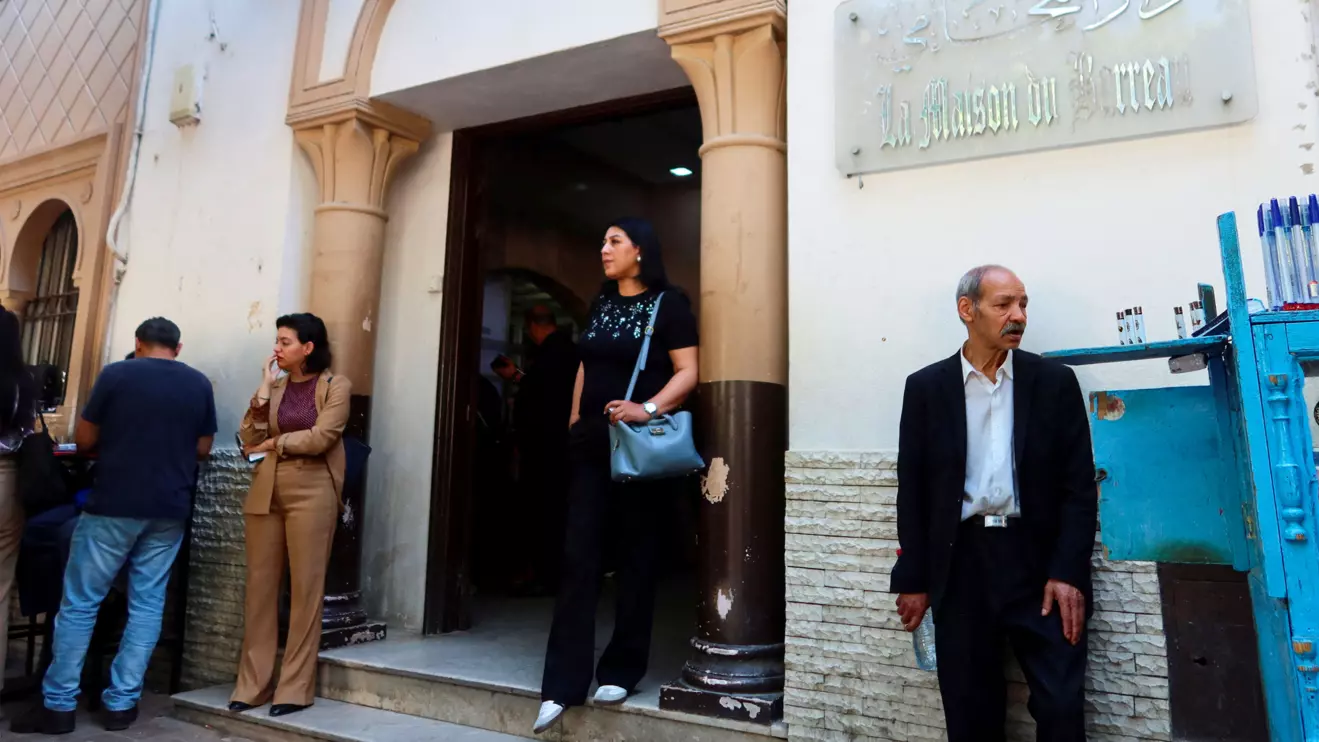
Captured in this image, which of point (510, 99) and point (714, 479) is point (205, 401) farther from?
point (714, 479)

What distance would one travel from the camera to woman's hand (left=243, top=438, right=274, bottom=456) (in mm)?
3898

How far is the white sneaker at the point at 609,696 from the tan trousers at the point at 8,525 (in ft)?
8.60

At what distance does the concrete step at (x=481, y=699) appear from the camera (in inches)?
122

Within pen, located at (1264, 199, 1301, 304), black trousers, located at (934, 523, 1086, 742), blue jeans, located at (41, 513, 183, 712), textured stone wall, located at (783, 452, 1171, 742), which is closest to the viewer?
pen, located at (1264, 199, 1301, 304)

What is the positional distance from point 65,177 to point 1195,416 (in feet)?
23.3

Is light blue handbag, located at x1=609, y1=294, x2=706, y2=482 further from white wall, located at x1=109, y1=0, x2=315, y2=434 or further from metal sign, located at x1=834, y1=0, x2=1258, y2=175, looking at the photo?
white wall, located at x1=109, y1=0, x2=315, y2=434

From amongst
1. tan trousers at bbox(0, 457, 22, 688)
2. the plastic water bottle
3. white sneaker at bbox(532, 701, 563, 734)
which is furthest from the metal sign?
tan trousers at bbox(0, 457, 22, 688)

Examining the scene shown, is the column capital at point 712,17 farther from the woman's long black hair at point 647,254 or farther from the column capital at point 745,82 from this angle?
the woman's long black hair at point 647,254

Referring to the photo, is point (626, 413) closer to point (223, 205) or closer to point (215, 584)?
point (215, 584)

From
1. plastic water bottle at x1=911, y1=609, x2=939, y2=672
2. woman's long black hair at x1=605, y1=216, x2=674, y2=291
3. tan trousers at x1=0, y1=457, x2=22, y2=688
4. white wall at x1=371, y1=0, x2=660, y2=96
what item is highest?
white wall at x1=371, y1=0, x2=660, y2=96

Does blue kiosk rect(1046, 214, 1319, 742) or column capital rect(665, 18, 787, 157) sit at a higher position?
column capital rect(665, 18, 787, 157)

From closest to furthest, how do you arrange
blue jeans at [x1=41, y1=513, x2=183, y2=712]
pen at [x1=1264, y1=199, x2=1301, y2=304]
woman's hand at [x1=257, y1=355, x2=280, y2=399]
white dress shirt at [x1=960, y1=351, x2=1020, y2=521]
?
1. pen at [x1=1264, y1=199, x2=1301, y2=304]
2. white dress shirt at [x1=960, y1=351, x2=1020, y2=521]
3. blue jeans at [x1=41, y1=513, x2=183, y2=712]
4. woman's hand at [x1=257, y1=355, x2=280, y2=399]

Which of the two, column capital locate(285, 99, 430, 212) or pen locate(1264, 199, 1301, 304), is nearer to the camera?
pen locate(1264, 199, 1301, 304)

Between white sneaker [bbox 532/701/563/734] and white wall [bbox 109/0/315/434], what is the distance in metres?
2.57
